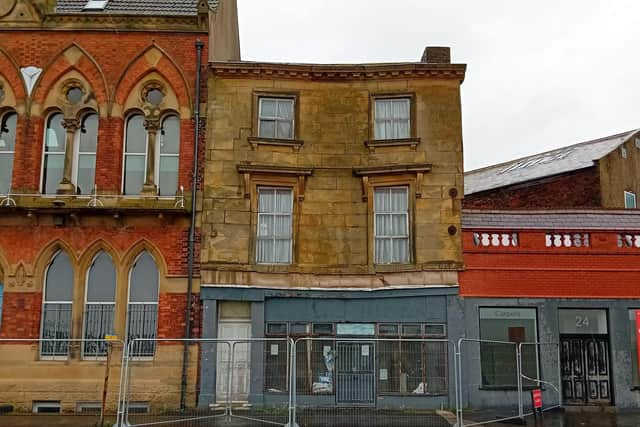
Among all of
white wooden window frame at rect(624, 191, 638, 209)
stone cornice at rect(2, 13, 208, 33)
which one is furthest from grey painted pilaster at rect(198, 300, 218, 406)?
white wooden window frame at rect(624, 191, 638, 209)

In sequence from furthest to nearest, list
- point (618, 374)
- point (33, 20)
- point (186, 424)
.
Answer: point (33, 20) → point (618, 374) → point (186, 424)

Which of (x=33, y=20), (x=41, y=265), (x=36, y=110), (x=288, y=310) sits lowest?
(x=288, y=310)

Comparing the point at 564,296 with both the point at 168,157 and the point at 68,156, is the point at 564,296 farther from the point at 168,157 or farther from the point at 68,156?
the point at 68,156

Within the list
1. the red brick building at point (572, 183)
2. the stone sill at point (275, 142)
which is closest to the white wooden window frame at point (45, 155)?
the stone sill at point (275, 142)

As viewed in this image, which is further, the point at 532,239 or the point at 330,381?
the point at 532,239

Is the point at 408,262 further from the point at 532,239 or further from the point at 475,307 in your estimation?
the point at 532,239

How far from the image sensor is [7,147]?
1923 cm

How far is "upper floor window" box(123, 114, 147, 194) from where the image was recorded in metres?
19.1

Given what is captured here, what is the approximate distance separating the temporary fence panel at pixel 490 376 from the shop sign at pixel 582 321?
134 centimetres

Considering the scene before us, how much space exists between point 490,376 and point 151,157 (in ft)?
34.7

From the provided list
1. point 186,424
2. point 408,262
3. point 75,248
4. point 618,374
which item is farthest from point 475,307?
point 75,248

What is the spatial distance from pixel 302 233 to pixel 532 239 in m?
6.06

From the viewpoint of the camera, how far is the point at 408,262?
18.8 metres

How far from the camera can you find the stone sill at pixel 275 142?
19031mm
